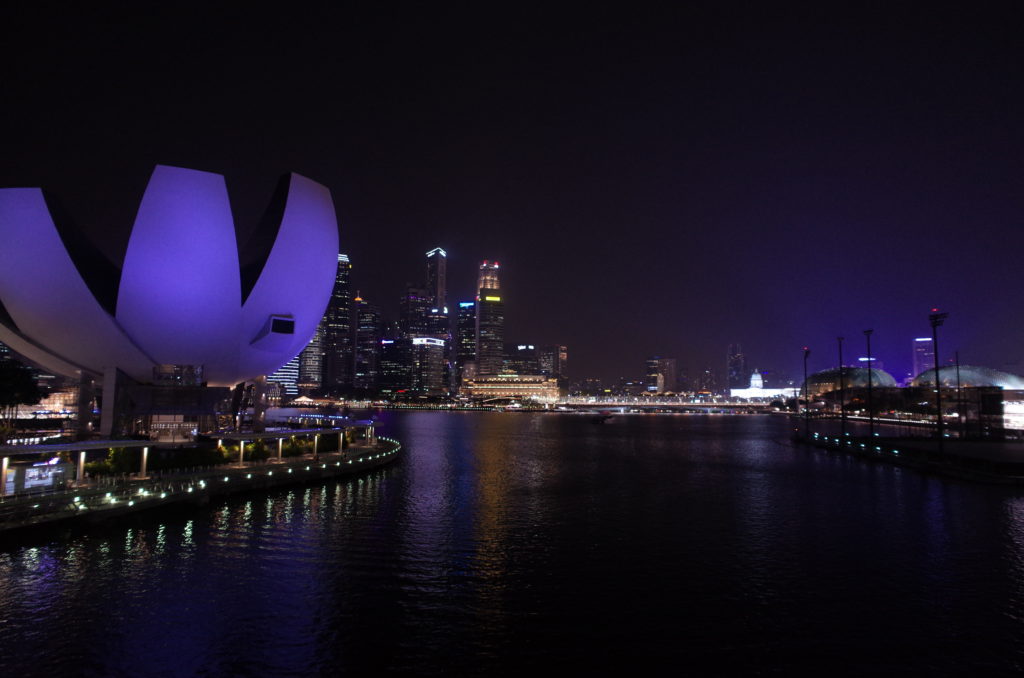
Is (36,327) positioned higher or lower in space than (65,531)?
higher

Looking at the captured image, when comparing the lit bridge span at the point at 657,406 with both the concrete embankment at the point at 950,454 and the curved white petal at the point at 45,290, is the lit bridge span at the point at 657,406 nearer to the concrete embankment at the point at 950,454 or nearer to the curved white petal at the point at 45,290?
the concrete embankment at the point at 950,454

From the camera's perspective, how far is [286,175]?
30688mm

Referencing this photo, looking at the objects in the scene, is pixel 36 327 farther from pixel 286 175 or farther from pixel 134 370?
pixel 286 175

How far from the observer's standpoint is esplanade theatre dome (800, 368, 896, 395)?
138250 millimetres

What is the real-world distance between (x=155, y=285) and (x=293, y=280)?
6.01 meters

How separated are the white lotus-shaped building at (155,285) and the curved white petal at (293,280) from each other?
0.07 meters

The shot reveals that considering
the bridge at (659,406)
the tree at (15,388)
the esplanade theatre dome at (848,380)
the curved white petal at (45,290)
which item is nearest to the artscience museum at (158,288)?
the curved white petal at (45,290)

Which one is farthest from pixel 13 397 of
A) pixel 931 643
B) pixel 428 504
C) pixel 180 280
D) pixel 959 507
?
pixel 959 507

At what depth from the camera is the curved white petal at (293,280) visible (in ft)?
95.7

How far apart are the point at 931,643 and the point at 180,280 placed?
89.6 feet

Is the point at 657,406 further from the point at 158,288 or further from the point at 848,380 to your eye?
the point at 158,288

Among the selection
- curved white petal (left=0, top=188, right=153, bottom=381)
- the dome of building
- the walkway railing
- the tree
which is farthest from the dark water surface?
the dome of building

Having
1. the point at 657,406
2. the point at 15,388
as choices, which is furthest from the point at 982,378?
the point at 15,388

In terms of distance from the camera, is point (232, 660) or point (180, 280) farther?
point (180, 280)
